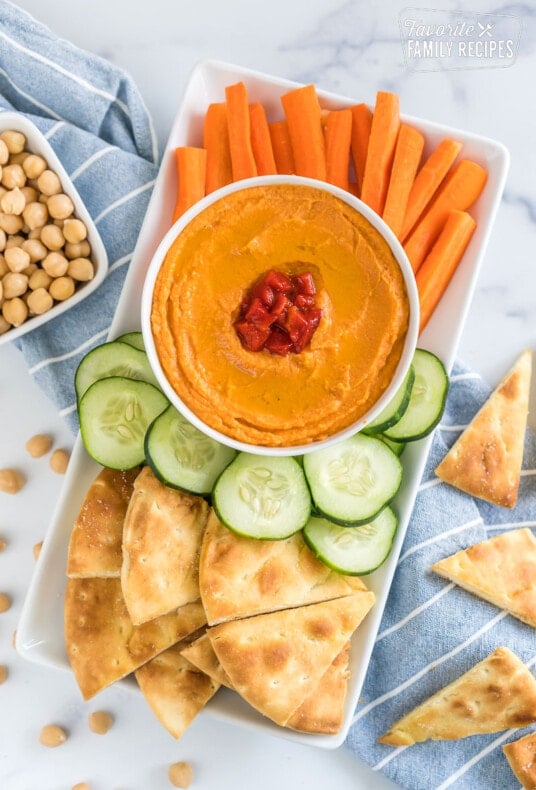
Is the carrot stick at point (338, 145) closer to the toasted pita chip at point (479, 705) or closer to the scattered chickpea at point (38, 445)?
the scattered chickpea at point (38, 445)

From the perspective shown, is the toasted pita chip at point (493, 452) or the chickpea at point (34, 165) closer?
the chickpea at point (34, 165)

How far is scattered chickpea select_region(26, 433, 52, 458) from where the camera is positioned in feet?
13.5

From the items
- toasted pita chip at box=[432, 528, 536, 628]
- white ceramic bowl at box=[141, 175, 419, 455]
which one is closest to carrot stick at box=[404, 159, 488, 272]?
white ceramic bowl at box=[141, 175, 419, 455]

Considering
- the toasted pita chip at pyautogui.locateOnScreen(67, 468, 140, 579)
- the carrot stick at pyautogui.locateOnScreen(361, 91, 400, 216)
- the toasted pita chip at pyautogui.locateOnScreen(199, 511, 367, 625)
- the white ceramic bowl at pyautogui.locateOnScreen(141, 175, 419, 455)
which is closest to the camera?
the white ceramic bowl at pyautogui.locateOnScreen(141, 175, 419, 455)

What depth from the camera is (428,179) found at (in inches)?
142

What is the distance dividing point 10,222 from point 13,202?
0.10m

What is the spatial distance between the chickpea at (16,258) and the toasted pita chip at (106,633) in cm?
136

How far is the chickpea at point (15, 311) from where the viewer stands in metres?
3.74

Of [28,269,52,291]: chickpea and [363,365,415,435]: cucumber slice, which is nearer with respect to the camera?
[363,365,415,435]: cucumber slice

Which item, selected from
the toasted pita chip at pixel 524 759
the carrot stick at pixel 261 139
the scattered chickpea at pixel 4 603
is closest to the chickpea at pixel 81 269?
the carrot stick at pixel 261 139

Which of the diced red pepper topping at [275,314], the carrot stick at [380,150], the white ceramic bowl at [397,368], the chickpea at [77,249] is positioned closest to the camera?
the diced red pepper topping at [275,314]

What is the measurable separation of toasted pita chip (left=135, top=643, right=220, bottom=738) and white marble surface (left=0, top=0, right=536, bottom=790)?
641 mm

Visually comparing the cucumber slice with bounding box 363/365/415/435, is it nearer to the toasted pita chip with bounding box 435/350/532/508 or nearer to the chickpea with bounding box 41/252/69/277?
the toasted pita chip with bounding box 435/350/532/508

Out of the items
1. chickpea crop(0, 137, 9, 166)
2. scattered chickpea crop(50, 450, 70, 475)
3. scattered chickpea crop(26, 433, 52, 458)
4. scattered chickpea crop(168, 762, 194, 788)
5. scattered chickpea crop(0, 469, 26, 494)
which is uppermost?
chickpea crop(0, 137, 9, 166)
